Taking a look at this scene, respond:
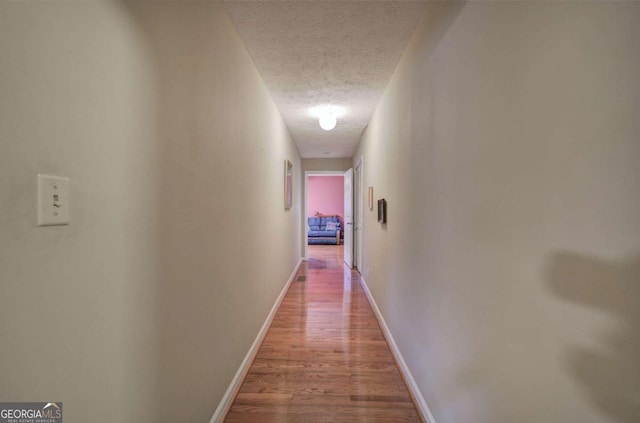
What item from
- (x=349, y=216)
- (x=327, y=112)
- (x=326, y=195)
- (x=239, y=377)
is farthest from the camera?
(x=326, y=195)

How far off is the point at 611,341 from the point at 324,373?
1.84 meters

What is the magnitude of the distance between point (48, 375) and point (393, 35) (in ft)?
7.65

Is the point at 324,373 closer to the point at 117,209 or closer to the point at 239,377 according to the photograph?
the point at 239,377

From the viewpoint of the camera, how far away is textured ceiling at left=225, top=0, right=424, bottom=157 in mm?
1612

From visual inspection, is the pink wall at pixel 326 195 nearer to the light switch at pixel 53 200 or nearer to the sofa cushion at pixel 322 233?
the sofa cushion at pixel 322 233

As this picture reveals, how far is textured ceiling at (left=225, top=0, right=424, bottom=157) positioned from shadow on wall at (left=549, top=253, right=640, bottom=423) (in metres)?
1.67

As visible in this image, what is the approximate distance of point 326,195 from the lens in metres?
9.61

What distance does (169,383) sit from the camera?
1.07 metres

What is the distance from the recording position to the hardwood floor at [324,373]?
1665mm

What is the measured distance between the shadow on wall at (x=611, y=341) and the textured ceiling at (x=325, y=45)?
65.8 inches

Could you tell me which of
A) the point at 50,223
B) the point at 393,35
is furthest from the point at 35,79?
the point at 393,35

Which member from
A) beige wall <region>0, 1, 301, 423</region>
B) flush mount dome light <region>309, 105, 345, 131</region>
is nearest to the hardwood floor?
beige wall <region>0, 1, 301, 423</region>

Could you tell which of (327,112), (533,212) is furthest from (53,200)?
(327,112)

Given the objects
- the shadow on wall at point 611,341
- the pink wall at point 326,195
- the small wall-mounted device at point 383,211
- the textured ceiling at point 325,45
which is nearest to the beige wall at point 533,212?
the shadow on wall at point 611,341
